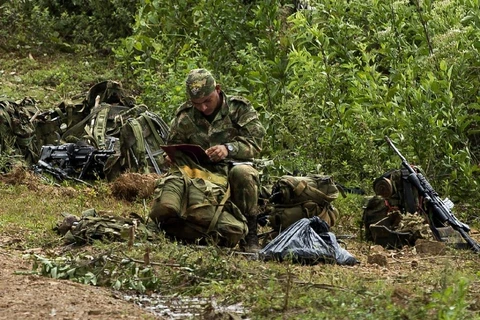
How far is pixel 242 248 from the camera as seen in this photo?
859 centimetres

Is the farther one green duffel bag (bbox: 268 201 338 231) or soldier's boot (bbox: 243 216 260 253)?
green duffel bag (bbox: 268 201 338 231)

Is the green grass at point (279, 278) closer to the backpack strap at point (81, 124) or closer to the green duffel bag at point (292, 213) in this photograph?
the green duffel bag at point (292, 213)

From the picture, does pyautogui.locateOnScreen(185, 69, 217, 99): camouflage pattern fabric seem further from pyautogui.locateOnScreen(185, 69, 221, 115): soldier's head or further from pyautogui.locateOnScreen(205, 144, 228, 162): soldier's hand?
pyautogui.locateOnScreen(205, 144, 228, 162): soldier's hand

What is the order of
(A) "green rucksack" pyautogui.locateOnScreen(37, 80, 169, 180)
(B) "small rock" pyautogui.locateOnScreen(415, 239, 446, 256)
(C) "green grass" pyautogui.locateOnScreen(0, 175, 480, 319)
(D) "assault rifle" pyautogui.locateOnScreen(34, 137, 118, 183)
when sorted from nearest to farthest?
(C) "green grass" pyautogui.locateOnScreen(0, 175, 480, 319)
(B) "small rock" pyautogui.locateOnScreen(415, 239, 446, 256)
(A) "green rucksack" pyautogui.locateOnScreen(37, 80, 169, 180)
(D) "assault rifle" pyautogui.locateOnScreen(34, 137, 118, 183)

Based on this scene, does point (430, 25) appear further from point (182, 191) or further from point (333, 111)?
point (182, 191)

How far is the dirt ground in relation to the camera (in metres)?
5.61

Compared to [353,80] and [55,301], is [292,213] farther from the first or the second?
[55,301]

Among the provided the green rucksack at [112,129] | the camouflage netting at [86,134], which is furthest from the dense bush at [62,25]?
the green rucksack at [112,129]

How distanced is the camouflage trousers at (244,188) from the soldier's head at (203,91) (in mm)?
553

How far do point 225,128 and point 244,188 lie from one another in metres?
0.59

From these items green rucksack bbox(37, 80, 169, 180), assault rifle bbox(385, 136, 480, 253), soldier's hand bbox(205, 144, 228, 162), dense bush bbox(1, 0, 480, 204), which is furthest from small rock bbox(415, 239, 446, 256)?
green rucksack bbox(37, 80, 169, 180)

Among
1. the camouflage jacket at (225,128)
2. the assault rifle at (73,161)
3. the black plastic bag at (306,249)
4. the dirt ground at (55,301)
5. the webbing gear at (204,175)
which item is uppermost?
the camouflage jacket at (225,128)

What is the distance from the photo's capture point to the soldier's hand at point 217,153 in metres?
8.58

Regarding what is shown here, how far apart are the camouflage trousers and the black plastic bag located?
66 cm
